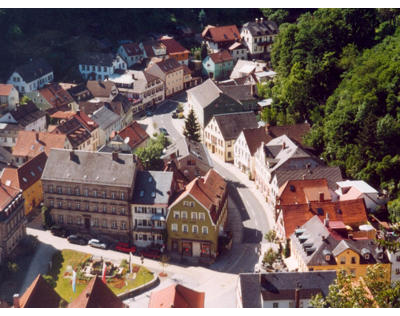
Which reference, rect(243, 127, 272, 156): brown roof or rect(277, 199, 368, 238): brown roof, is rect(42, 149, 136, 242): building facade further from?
rect(243, 127, 272, 156): brown roof

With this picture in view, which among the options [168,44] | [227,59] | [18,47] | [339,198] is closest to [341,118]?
[339,198]

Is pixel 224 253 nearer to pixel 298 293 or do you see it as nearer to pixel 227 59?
pixel 298 293

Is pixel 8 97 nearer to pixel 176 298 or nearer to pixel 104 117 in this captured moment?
pixel 104 117

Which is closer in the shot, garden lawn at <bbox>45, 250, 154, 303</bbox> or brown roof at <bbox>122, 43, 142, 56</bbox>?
garden lawn at <bbox>45, 250, 154, 303</bbox>

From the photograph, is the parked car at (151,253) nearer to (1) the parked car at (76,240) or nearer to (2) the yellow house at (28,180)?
(1) the parked car at (76,240)

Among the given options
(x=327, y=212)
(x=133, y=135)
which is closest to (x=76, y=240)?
(x=133, y=135)

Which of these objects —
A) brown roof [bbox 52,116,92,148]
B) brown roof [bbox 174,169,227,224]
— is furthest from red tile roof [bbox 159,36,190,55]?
brown roof [bbox 174,169,227,224]

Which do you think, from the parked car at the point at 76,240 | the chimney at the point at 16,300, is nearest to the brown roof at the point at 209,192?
the parked car at the point at 76,240
